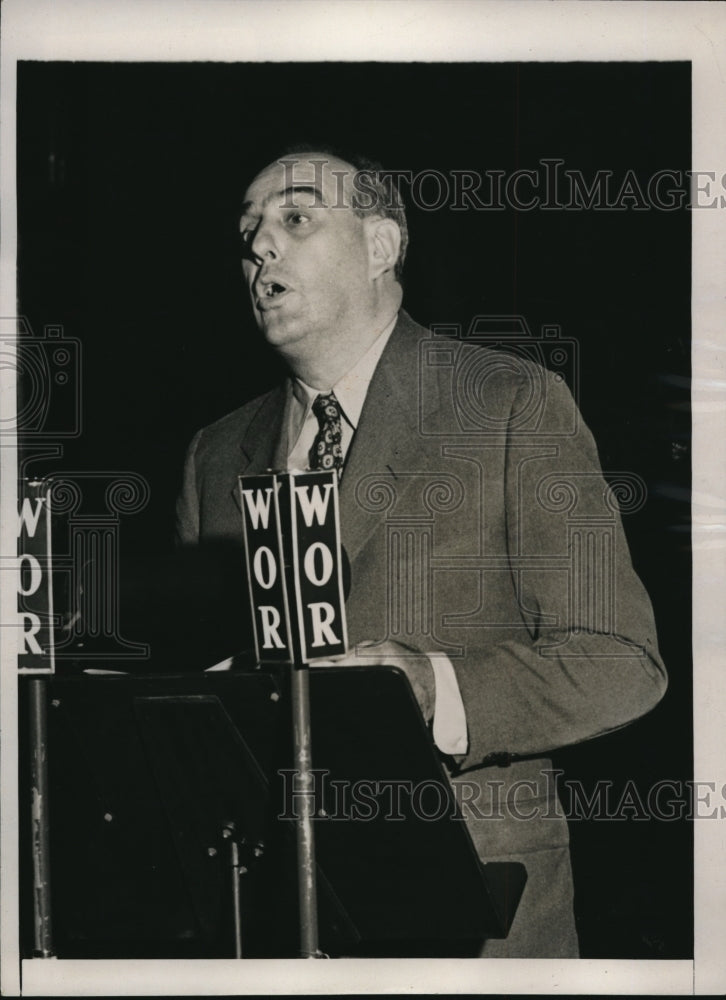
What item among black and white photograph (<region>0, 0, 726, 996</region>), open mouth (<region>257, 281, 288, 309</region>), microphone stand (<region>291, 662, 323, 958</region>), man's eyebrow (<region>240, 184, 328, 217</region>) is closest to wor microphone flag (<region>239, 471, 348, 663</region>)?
microphone stand (<region>291, 662, 323, 958</region>)

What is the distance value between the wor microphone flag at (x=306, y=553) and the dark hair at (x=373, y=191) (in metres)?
0.61

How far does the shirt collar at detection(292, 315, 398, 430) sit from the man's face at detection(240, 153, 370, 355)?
0.07 metres

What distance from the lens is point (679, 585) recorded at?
254 cm

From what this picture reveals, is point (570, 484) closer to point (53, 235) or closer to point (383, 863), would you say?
point (383, 863)

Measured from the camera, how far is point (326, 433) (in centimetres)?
258

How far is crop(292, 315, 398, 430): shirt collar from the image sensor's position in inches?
101

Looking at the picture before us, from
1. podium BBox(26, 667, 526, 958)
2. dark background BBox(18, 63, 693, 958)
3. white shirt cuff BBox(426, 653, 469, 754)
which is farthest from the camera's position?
dark background BBox(18, 63, 693, 958)

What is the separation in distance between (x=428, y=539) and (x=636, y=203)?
841mm

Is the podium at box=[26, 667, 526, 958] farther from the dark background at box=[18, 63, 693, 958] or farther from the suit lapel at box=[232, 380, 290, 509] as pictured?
the suit lapel at box=[232, 380, 290, 509]

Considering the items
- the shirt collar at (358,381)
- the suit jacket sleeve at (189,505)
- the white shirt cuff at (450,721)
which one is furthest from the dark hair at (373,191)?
the white shirt cuff at (450,721)

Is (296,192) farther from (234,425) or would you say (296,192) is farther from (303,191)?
(234,425)

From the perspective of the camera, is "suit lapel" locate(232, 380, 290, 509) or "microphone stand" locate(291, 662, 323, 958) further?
"suit lapel" locate(232, 380, 290, 509)

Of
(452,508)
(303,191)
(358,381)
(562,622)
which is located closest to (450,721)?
(562,622)

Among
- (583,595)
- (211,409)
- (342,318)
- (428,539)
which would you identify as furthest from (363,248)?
(583,595)
